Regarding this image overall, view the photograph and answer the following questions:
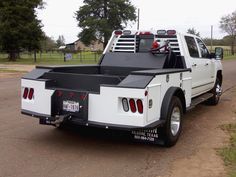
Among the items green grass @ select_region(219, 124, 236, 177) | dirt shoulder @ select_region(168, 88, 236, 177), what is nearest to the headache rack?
dirt shoulder @ select_region(168, 88, 236, 177)

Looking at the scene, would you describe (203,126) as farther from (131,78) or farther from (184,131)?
(131,78)

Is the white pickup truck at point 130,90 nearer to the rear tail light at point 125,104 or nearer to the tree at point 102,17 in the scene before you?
the rear tail light at point 125,104

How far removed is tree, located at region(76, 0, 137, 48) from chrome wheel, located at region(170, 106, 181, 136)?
56.5 metres

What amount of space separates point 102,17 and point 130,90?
2418 inches

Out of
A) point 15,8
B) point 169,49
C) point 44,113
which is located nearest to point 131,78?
point 44,113

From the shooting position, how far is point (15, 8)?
4309 cm

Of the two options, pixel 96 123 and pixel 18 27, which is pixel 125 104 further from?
pixel 18 27

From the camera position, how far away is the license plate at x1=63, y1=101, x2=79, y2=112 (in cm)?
573

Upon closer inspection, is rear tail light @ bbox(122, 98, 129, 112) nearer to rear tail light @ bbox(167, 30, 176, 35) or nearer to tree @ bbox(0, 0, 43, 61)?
rear tail light @ bbox(167, 30, 176, 35)

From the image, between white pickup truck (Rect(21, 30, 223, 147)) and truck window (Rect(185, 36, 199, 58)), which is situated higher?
truck window (Rect(185, 36, 199, 58))

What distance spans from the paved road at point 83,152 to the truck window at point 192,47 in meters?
1.55

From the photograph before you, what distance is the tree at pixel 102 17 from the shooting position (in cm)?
6291

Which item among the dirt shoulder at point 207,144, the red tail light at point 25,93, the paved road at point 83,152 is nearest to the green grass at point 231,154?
the dirt shoulder at point 207,144

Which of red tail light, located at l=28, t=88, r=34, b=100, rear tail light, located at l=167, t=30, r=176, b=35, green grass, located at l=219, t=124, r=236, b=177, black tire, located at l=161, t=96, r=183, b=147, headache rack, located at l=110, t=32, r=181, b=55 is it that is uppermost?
rear tail light, located at l=167, t=30, r=176, b=35
